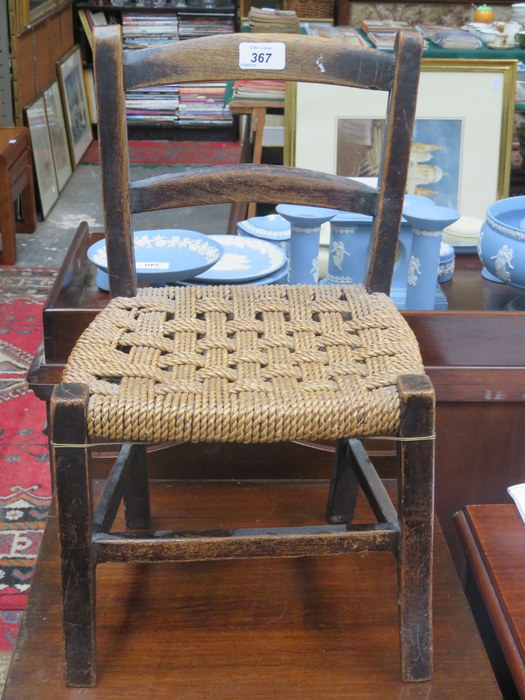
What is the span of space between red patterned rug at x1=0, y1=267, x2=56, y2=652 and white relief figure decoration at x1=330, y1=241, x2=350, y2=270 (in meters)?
0.87

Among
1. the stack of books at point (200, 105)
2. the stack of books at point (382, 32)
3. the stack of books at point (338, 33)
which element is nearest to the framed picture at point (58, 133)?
the stack of books at point (200, 105)

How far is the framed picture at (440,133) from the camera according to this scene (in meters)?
2.34

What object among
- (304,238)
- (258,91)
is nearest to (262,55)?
(304,238)

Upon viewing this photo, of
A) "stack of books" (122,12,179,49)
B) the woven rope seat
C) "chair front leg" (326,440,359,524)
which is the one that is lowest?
"chair front leg" (326,440,359,524)

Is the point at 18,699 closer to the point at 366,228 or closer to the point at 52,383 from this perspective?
the point at 52,383

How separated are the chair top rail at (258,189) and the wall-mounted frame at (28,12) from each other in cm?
294

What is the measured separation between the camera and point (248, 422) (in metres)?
0.90

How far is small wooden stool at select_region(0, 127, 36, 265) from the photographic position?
10.7 ft

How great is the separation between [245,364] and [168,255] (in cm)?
48

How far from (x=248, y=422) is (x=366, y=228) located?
64cm

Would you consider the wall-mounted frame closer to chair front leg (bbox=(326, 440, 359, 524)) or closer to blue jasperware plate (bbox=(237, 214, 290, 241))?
blue jasperware plate (bbox=(237, 214, 290, 241))

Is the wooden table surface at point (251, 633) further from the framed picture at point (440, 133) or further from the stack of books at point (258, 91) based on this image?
the stack of books at point (258, 91)

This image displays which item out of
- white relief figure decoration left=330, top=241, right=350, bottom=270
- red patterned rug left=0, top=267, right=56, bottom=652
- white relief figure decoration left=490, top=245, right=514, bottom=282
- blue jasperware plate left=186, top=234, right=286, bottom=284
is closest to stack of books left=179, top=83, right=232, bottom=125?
red patterned rug left=0, top=267, right=56, bottom=652

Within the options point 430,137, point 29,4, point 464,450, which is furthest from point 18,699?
point 29,4
